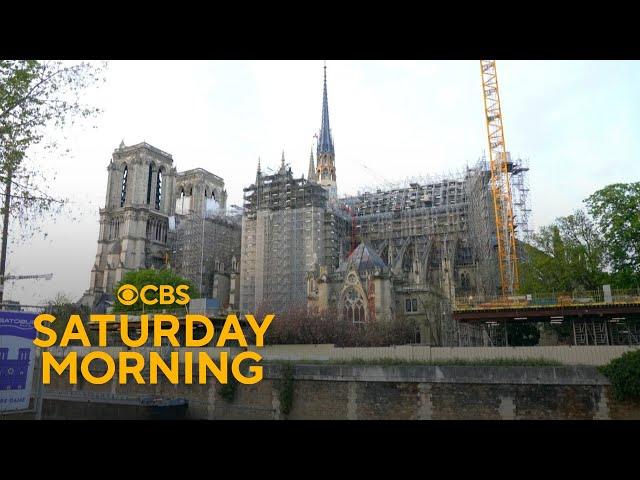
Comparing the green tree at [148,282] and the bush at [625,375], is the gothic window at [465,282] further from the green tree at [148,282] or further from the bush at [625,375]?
the bush at [625,375]

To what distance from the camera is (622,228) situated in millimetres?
29656

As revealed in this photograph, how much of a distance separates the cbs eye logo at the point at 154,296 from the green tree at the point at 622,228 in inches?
1293

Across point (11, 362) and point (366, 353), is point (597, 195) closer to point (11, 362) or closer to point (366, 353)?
point (366, 353)

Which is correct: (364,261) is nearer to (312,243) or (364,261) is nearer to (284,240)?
(312,243)

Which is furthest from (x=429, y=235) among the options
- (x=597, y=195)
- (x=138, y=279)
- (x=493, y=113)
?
(x=138, y=279)

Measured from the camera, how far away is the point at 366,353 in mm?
22984

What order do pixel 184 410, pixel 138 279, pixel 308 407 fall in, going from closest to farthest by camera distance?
pixel 308 407 < pixel 184 410 < pixel 138 279

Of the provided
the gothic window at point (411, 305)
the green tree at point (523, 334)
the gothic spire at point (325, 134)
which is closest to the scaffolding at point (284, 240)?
the gothic window at point (411, 305)

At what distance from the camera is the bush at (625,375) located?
16.6 meters

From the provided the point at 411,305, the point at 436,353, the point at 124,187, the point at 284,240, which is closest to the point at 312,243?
the point at 284,240

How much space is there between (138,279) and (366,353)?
3273 cm
